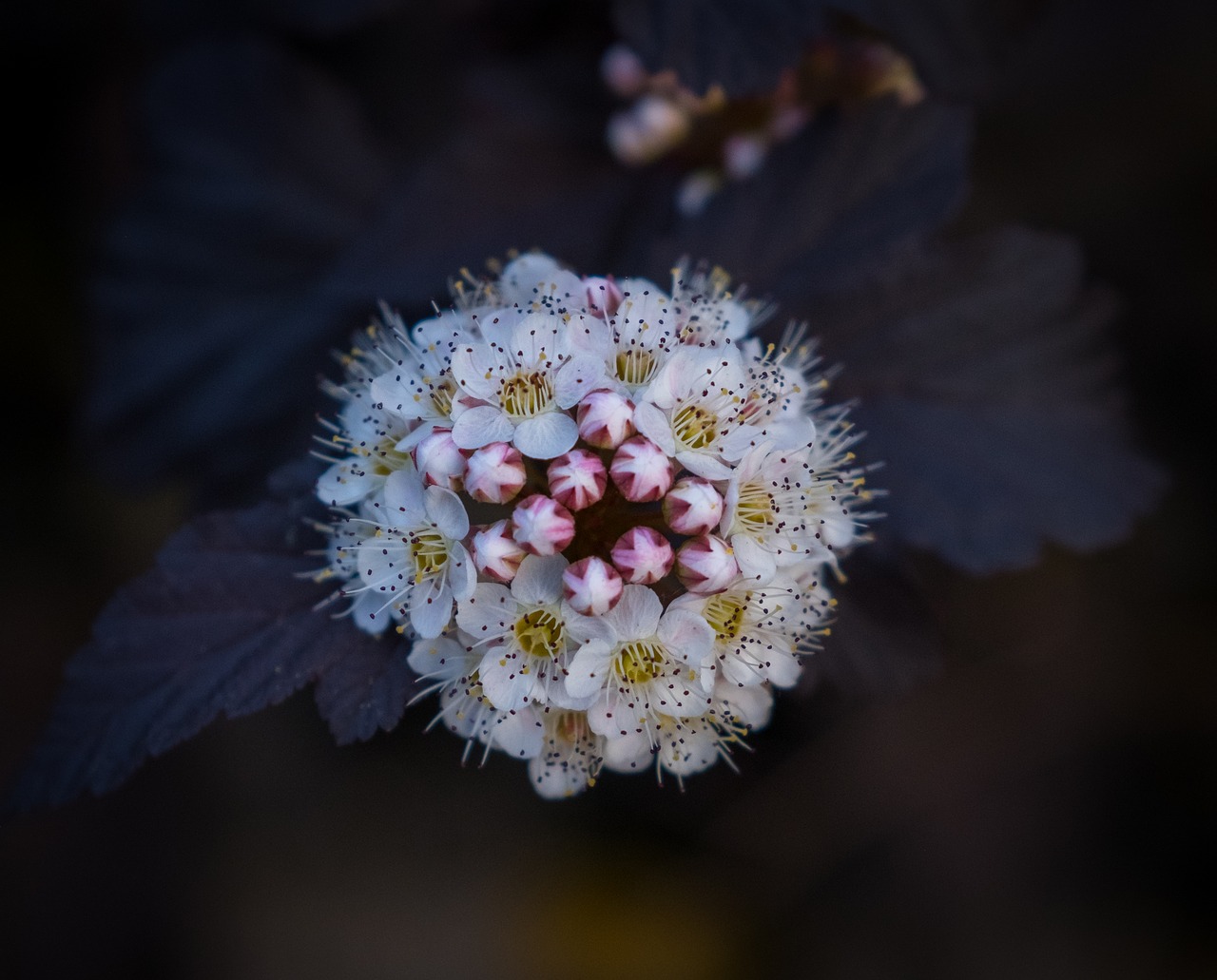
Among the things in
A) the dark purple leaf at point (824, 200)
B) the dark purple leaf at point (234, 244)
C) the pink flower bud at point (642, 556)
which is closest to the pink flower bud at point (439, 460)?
the pink flower bud at point (642, 556)

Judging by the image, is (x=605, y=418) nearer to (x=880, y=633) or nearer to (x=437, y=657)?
(x=437, y=657)

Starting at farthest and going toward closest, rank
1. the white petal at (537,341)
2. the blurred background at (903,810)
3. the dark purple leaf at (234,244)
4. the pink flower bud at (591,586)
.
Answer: the blurred background at (903,810)
the dark purple leaf at (234,244)
the white petal at (537,341)
the pink flower bud at (591,586)

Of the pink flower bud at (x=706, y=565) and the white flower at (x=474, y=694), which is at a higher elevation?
the pink flower bud at (x=706, y=565)

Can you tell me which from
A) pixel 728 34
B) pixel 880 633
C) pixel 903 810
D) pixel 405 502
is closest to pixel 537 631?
pixel 405 502

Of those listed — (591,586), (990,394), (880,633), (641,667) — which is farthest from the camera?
(990,394)

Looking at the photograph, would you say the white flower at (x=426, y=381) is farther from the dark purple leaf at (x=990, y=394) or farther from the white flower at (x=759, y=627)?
the dark purple leaf at (x=990, y=394)

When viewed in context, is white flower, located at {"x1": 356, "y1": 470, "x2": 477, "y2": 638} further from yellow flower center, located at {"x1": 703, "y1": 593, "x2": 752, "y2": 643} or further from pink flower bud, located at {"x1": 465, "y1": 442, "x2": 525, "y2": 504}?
yellow flower center, located at {"x1": 703, "y1": 593, "x2": 752, "y2": 643}
